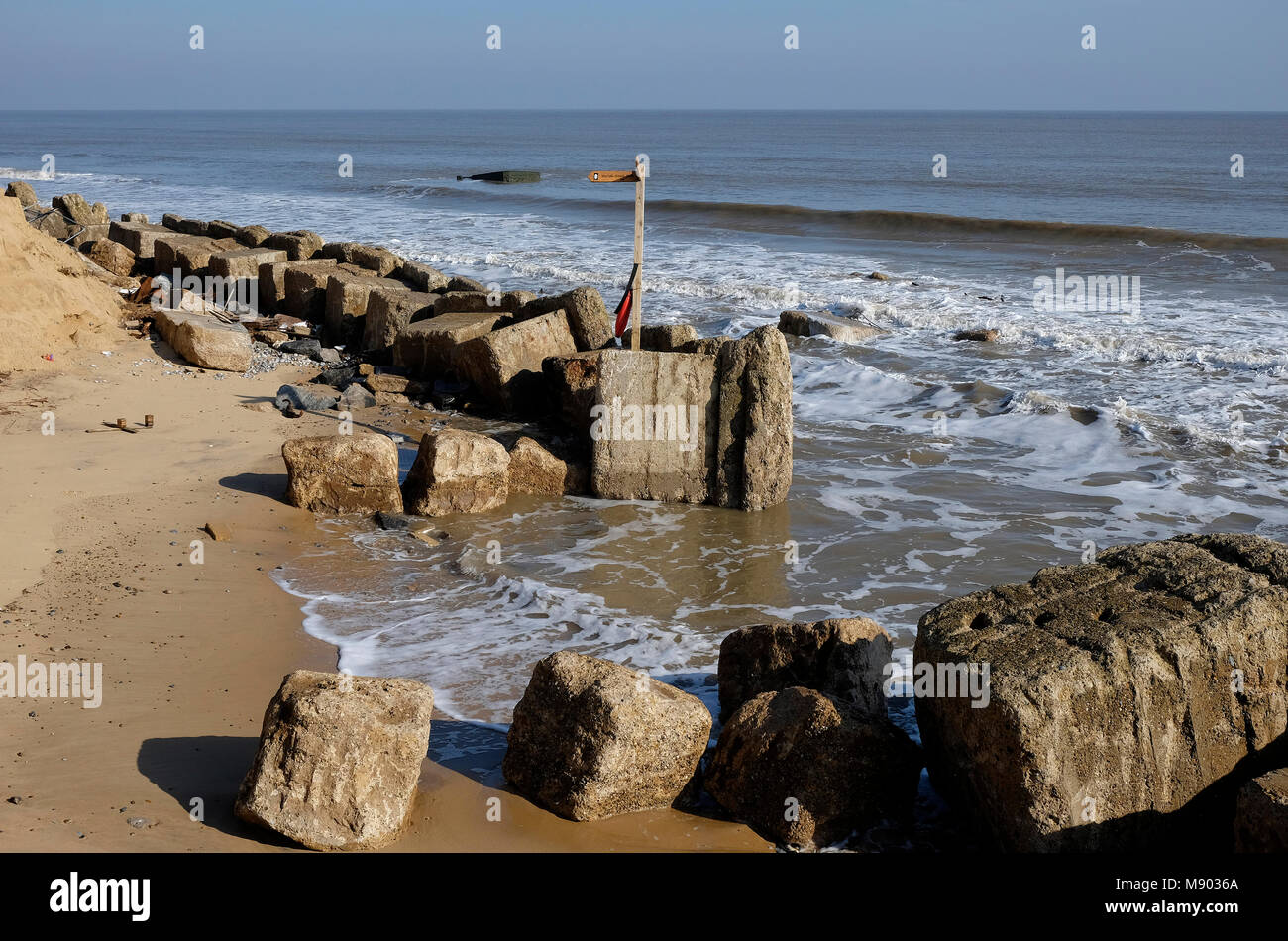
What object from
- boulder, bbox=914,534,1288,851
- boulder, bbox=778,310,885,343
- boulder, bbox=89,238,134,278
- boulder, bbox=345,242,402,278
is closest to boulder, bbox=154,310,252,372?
boulder, bbox=345,242,402,278

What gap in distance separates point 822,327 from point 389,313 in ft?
19.3

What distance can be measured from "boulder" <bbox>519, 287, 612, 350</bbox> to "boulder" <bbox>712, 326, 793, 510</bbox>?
8.69ft

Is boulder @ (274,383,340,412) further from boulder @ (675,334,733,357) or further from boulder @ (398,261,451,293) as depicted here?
boulder @ (675,334,733,357)

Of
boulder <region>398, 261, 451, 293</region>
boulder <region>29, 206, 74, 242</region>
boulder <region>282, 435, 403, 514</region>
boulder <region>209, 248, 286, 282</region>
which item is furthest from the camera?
boulder <region>29, 206, 74, 242</region>

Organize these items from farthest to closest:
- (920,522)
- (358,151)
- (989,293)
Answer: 1. (358,151)
2. (989,293)
3. (920,522)

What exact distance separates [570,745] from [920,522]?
170 inches

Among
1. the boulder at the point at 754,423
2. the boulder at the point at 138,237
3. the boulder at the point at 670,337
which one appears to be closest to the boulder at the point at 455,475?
the boulder at the point at 754,423

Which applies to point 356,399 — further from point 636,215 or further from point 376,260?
point 376,260

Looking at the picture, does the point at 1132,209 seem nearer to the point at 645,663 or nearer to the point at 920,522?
the point at 920,522

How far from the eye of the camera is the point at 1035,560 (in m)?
7.21

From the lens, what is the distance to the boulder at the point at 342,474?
766 centimetres

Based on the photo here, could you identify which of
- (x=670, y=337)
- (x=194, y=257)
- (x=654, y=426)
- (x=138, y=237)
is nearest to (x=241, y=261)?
(x=194, y=257)

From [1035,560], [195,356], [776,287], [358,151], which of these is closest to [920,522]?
[1035,560]

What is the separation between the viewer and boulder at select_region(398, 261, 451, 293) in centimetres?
1299
